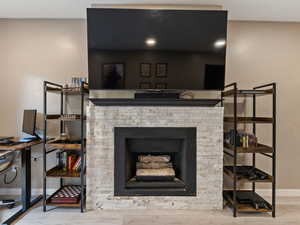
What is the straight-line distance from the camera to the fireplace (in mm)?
2355

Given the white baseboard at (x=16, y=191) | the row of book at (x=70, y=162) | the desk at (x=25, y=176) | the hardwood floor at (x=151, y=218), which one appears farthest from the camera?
the white baseboard at (x=16, y=191)

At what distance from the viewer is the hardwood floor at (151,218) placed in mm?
2107

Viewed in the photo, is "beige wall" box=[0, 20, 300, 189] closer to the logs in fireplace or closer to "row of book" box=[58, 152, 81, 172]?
"row of book" box=[58, 152, 81, 172]

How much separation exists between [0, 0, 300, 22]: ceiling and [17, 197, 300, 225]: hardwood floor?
8.22ft

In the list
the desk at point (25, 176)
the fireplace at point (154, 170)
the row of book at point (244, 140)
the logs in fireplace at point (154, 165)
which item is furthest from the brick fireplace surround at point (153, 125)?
the desk at point (25, 176)

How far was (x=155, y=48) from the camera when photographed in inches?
90.3

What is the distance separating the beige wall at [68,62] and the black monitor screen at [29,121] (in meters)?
0.22

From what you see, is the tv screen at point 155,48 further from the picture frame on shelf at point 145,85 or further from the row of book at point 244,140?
the row of book at point 244,140

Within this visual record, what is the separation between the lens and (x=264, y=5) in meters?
2.41

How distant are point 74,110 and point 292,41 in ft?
10.7

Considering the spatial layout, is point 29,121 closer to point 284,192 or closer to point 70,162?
point 70,162

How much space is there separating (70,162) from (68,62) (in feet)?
4.54

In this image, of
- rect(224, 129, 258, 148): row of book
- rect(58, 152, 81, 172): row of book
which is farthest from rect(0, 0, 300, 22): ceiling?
rect(58, 152, 81, 172): row of book

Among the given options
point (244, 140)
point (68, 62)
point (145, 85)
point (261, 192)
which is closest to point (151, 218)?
point (244, 140)
